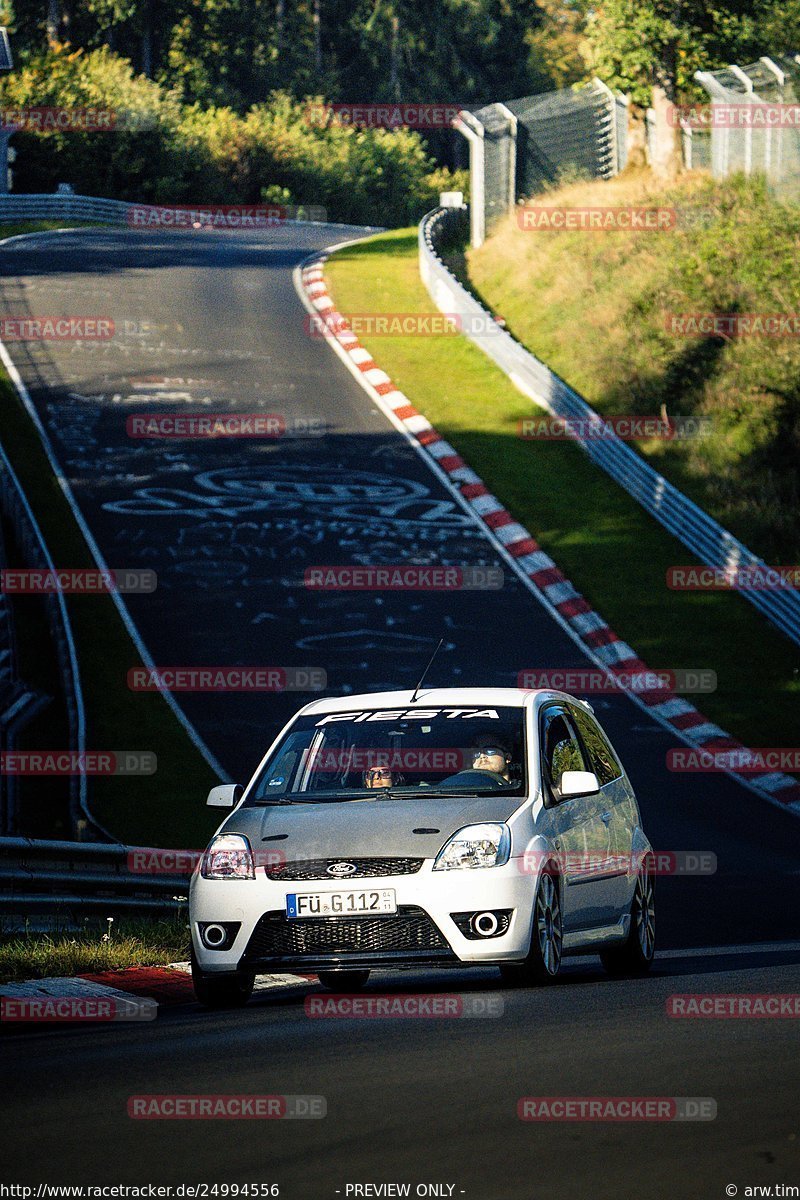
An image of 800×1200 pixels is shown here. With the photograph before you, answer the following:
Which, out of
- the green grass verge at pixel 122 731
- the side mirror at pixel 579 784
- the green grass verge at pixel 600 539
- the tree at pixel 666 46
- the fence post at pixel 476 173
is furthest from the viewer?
the tree at pixel 666 46

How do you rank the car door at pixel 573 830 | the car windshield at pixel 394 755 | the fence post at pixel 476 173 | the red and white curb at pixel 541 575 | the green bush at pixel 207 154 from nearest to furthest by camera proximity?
1. the car door at pixel 573 830
2. the car windshield at pixel 394 755
3. the red and white curb at pixel 541 575
4. the fence post at pixel 476 173
5. the green bush at pixel 207 154

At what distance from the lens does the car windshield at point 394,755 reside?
9.74 metres

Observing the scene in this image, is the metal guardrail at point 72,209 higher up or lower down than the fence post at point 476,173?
lower down

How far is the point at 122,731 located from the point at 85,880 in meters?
9.18

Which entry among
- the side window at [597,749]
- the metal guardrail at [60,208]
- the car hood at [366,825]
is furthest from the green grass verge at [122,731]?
the metal guardrail at [60,208]

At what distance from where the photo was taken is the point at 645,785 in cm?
1977

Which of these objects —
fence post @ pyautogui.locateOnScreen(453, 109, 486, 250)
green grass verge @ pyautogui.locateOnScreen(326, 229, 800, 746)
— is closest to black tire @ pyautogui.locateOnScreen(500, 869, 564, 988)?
green grass verge @ pyautogui.locateOnScreen(326, 229, 800, 746)

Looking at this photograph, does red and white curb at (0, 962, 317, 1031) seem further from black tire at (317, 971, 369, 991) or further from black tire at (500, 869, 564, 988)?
black tire at (500, 869, 564, 988)

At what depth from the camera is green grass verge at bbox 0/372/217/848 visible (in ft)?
61.4

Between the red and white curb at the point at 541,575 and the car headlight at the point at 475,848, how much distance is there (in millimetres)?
11095

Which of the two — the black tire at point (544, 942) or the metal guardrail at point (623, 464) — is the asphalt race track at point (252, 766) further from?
the metal guardrail at point (623, 464)

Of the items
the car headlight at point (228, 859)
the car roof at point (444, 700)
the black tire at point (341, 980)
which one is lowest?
the black tire at point (341, 980)

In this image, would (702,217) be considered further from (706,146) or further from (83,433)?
(83,433)

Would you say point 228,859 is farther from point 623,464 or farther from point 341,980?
point 623,464
